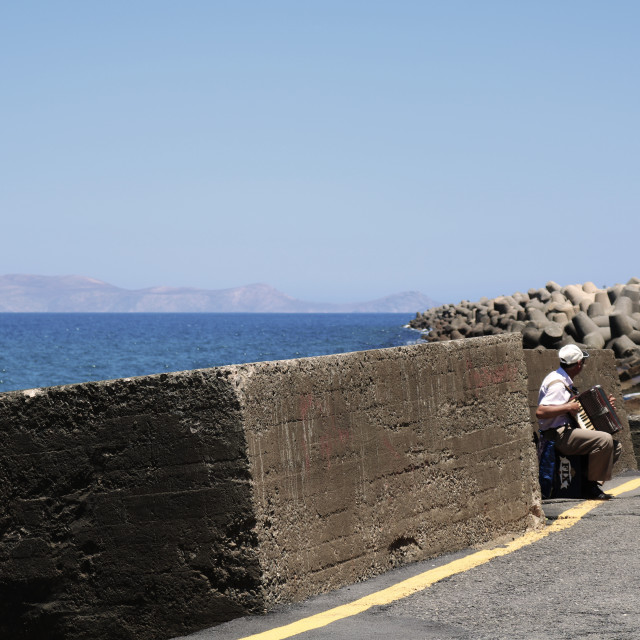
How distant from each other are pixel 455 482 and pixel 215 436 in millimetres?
2078

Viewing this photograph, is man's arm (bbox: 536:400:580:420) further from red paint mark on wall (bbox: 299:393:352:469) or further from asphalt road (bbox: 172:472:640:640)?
red paint mark on wall (bbox: 299:393:352:469)

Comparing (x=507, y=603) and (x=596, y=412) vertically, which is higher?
(x=596, y=412)

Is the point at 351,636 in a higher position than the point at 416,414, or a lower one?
lower

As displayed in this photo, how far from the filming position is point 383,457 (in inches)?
226

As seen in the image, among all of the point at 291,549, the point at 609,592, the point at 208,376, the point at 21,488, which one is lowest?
the point at 609,592

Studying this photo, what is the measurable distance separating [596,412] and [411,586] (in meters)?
3.98

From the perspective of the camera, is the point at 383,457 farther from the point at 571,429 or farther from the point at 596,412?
the point at 596,412

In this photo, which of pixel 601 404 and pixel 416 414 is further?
pixel 601 404

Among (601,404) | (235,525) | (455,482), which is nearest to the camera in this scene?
(235,525)

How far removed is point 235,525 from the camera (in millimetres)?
4785

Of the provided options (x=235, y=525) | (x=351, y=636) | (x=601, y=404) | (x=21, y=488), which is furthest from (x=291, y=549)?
(x=601, y=404)

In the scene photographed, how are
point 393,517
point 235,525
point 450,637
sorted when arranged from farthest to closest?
1. point 393,517
2. point 235,525
3. point 450,637

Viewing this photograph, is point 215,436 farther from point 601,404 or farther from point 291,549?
point 601,404

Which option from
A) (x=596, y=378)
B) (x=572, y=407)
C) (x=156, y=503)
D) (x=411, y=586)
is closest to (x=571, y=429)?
(x=572, y=407)
